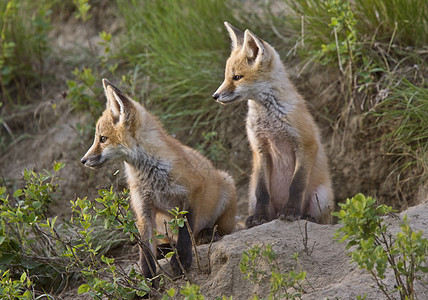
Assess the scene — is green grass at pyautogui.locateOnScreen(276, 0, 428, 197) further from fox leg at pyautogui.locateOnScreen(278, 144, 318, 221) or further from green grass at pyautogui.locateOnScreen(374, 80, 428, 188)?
fox leg at pyautogui.locateOnScreen(278, 144, 318, 221)

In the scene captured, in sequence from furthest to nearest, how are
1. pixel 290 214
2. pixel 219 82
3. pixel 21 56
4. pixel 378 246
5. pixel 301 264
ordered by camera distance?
pixel 21 56, pixel 219 82, pixel 290 214, pixel 301 264, pixel 378 246

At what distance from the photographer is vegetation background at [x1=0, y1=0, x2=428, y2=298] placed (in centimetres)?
672

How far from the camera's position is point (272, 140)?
19.2ft

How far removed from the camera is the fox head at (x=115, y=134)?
5.18 metres

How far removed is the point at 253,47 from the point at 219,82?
1698 millimetres

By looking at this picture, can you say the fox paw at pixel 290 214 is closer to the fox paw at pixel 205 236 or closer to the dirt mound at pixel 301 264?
the dirt mound at pixel 301 264

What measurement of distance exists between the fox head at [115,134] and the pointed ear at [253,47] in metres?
1.35

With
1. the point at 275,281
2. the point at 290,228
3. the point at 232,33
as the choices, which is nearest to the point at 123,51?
the point at 232,33

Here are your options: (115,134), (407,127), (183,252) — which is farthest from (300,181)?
(115,134)

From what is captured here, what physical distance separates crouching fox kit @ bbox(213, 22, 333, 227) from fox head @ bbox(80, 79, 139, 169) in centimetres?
91

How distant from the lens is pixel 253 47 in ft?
19.3

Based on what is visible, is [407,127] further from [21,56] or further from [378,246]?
[21,56]

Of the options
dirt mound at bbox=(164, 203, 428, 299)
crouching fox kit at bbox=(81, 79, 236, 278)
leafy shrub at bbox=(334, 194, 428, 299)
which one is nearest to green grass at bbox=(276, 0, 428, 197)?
dirt mound at bbox=(164, 203, 428, 299)

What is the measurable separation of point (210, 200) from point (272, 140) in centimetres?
86
